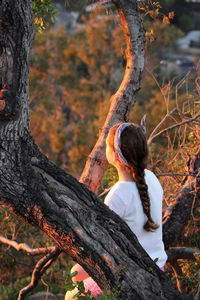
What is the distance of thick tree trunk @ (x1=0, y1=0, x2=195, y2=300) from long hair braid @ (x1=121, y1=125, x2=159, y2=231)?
0.22m

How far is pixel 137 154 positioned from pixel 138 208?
12.6 inches

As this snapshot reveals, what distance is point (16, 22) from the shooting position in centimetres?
229

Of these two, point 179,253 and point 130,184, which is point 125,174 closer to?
point 130,184

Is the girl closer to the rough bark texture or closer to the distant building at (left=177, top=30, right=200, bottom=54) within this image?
the rough bark texture

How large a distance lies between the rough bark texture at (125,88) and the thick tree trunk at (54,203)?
104 centimetres

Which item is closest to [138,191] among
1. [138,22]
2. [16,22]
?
[16,22]

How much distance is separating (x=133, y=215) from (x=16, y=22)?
1.30 metres

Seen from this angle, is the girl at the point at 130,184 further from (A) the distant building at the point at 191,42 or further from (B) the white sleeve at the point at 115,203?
(A) the distant building at the point at 191,42

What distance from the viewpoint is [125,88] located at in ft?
11.5

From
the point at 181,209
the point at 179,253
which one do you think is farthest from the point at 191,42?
the point at 179,253

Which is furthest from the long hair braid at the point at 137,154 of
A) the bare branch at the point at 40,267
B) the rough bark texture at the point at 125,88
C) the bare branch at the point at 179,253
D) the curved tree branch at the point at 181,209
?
the curved tree branch at the point at 181,209

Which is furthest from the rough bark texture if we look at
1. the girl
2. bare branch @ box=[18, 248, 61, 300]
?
the girl

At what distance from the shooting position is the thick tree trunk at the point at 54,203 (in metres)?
2.18

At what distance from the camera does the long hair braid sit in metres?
2.39
